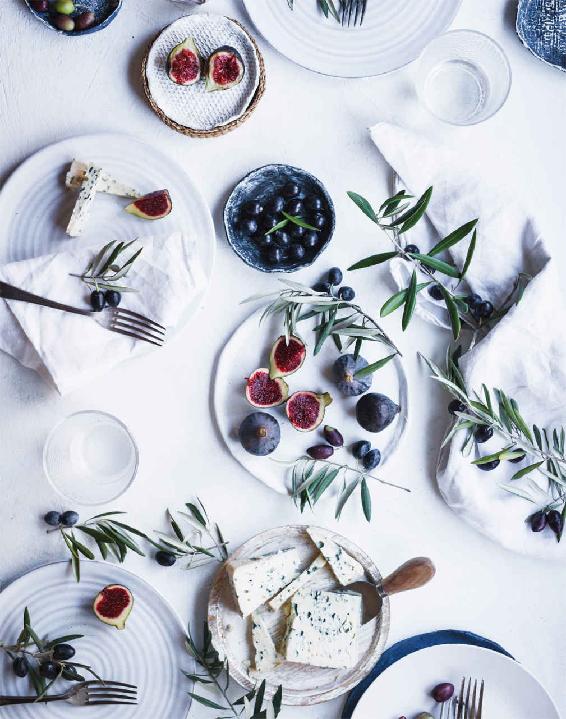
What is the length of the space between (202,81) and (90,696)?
1.22 meters

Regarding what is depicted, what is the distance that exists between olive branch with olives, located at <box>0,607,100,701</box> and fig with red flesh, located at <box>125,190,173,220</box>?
2.58 feet

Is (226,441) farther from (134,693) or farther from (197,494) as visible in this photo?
(134,693)

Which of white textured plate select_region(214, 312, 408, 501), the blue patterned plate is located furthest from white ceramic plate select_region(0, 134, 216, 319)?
the blue patterned plate

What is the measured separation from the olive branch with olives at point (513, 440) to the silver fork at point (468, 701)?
344mm

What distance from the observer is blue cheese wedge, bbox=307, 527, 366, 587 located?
1.67 m

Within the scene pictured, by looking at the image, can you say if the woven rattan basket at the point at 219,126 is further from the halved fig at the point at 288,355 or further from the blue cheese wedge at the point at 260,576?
the blue cheese wedge at the point at 260,576

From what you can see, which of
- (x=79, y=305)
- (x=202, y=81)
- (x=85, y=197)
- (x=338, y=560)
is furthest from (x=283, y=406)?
(x=202, y=81)

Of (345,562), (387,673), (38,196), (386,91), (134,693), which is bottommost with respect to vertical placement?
(134,693)

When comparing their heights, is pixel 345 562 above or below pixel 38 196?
below

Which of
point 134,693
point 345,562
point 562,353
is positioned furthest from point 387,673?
point 562,353

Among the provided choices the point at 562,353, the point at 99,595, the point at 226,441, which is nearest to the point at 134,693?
the point at 99,595

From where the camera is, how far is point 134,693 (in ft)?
5.45

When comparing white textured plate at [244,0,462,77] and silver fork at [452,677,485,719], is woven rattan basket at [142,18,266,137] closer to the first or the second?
white textured plate at [244,0,462,77]

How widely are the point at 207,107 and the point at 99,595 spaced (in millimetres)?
978
